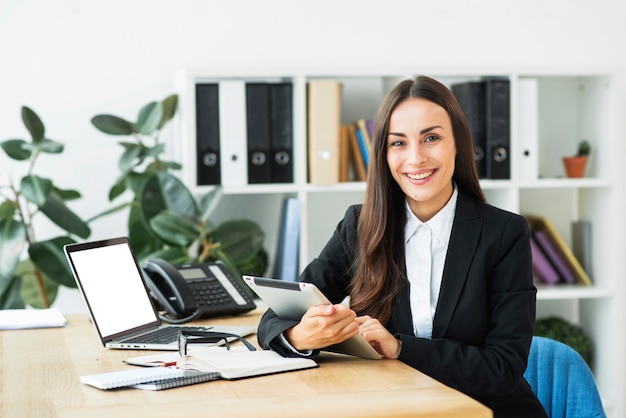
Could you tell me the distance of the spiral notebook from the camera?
159cm

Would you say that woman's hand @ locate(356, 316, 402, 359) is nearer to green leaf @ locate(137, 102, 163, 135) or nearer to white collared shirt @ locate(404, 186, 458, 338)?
white collared shirt @ locate(404, 186, 458, 338)

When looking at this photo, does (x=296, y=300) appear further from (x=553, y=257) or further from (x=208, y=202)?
(x=553, y=257)

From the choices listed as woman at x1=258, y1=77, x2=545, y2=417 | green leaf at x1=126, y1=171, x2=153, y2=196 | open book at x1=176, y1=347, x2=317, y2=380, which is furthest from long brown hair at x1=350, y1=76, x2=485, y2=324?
green leaf at x1=126, y1=171, x2=153, y2=196

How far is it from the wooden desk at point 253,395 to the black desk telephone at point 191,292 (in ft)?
1.53

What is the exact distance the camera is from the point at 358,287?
6.85 feet

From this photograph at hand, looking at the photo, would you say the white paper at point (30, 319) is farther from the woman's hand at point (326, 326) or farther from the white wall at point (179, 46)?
the white wall at point (179, 46)

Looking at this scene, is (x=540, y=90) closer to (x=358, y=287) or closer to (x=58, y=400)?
(x=358, y=287)

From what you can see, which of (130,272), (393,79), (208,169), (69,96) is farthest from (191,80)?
(130,272)

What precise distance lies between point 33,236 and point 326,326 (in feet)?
6.24

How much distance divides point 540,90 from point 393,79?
75 centimetres

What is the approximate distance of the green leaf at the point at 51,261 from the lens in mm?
3225

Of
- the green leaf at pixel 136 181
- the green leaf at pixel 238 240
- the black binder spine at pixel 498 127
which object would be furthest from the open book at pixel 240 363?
the black binder spine at pixel 498 127

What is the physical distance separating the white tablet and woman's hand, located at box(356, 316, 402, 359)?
0.02 m

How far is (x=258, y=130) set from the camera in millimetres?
3410
